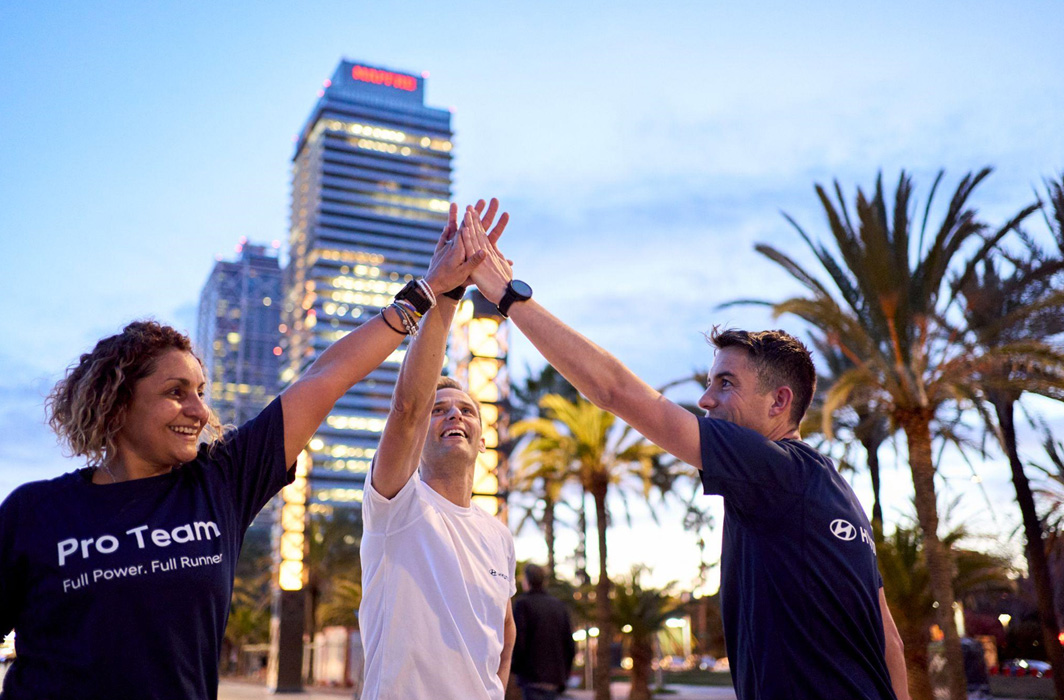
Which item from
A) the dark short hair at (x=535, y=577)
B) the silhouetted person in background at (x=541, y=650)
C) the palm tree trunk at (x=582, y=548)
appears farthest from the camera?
the palm tree trunk at (x=582, y=548)

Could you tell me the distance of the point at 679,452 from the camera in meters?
2.86

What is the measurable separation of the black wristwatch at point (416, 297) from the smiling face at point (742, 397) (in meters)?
1.03

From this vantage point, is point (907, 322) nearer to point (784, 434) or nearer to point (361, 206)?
point (784, 434)

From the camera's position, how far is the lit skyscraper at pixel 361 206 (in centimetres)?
17188

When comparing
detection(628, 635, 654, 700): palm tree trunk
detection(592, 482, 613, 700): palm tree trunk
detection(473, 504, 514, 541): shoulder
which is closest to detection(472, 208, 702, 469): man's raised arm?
detection(473, 504, 514, 541): shoulder

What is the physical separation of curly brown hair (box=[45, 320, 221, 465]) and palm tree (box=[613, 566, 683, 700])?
78.1 ft

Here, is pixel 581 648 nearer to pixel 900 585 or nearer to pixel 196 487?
pixel 900 585

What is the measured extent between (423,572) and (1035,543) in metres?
19.5

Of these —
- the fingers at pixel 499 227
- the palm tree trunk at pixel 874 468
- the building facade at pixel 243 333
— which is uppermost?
the building facade at pixel 243 333

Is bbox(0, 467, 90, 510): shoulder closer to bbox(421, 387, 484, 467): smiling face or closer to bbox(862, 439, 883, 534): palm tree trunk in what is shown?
bbox(421, 387, 484, 467): smiling face

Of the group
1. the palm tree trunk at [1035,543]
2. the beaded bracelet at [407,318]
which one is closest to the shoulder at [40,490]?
the beaded bracelet at [407,318]

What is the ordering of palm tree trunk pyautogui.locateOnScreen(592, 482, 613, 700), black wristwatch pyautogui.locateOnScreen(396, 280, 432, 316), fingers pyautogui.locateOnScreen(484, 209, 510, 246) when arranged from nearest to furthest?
black wristwatch pyautogui.locateOnScreen(396, 280, 432, 316) < fingers pyautogui.locateOnScreen(484, 209, 510, 246) < palm tree trunk pyautogui.locateOnScreen(592, 482, 613, 700)

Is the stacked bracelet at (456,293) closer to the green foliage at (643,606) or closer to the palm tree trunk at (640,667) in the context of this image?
the green foliage at (643,606)

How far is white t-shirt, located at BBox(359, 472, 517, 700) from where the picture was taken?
3.55 metres
